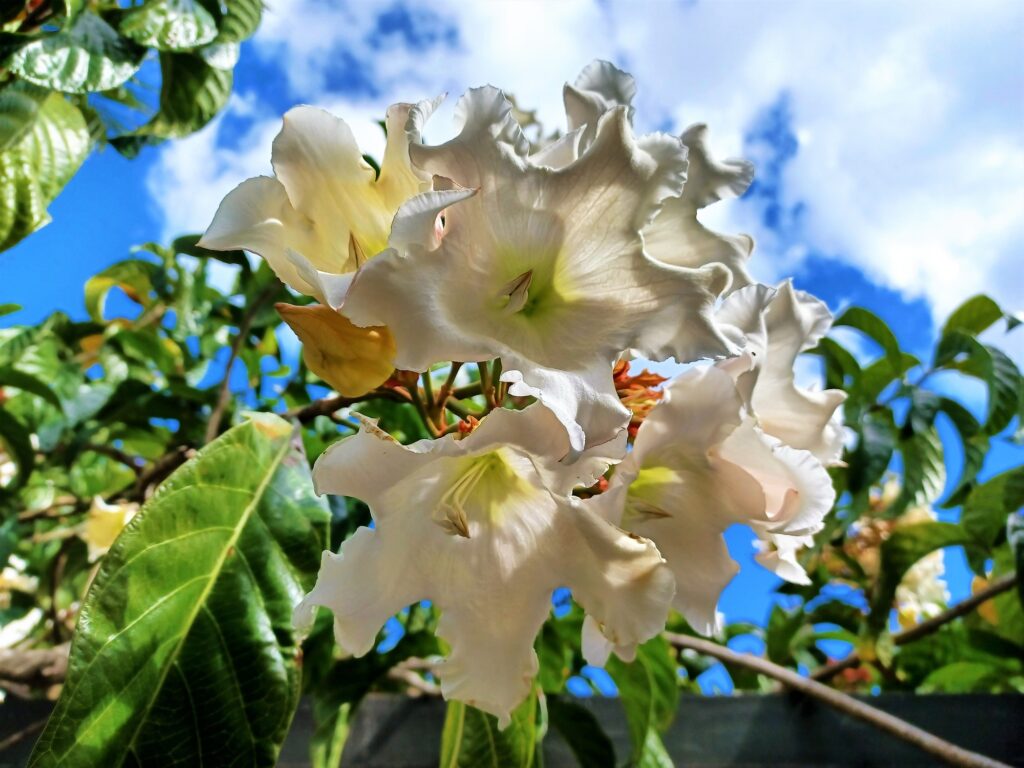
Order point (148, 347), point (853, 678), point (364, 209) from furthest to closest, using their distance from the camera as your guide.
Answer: point (853, 678)
point (148, 347)
point (364, 209)

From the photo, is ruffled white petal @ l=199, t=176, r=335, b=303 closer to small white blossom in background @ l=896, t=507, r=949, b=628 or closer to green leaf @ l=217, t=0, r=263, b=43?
green leaf @ l=217, t=0, r=263, b=43

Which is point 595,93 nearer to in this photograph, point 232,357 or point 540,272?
point 540,272

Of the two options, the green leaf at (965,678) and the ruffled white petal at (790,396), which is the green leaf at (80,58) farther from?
the green leaf at (965,678)

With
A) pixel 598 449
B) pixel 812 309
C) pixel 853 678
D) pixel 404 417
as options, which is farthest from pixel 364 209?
pixel 853 678

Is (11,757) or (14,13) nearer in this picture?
(14,13)

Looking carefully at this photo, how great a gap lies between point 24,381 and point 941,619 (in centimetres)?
138

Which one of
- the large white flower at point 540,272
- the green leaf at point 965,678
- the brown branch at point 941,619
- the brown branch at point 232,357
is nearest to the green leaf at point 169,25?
the brown branch at point 232,357

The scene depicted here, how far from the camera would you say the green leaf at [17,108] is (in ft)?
2.48

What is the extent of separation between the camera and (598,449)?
487mm

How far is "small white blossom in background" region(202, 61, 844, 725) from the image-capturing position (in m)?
0.46

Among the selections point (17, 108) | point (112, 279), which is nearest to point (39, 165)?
point (17, 108)

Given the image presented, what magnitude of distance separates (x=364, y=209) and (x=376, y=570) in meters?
0.25

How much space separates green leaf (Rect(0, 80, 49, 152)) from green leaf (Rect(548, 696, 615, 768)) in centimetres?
85

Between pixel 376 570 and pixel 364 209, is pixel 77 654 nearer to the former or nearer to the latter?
pixel 376 570
